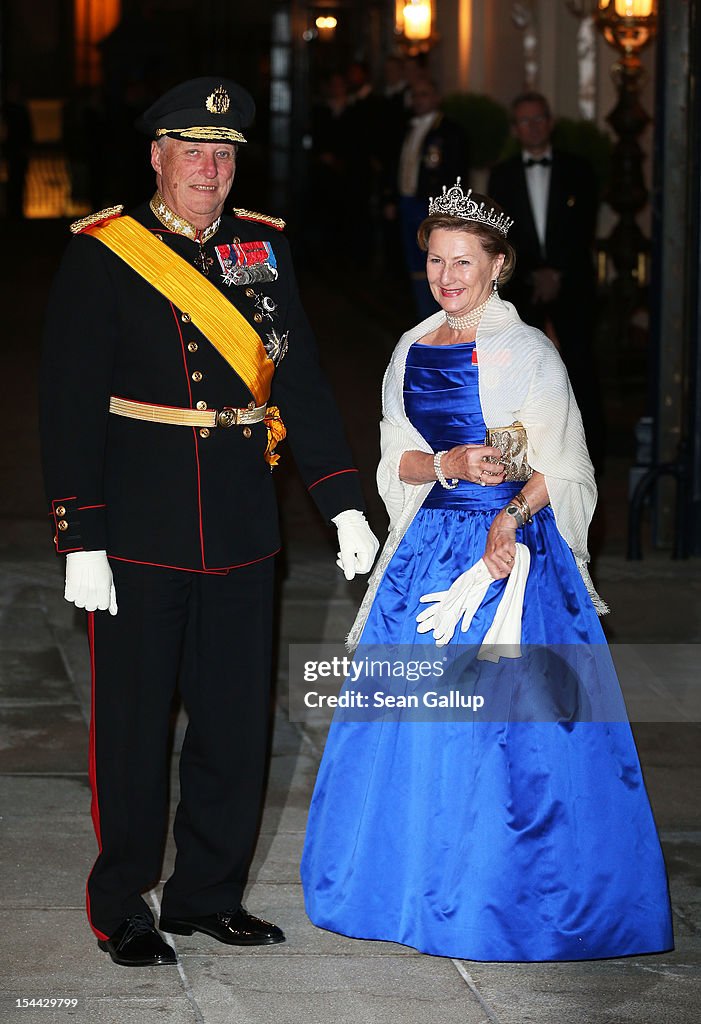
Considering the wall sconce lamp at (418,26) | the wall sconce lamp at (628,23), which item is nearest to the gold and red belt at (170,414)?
the wall sconce lamp at (628,23)

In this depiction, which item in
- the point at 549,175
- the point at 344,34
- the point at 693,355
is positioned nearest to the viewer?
the point at 693,355

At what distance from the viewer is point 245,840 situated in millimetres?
4121

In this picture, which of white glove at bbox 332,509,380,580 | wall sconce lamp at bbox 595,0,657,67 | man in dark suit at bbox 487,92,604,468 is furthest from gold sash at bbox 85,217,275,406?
wall sconce lamp at bbox 595,0,657,67

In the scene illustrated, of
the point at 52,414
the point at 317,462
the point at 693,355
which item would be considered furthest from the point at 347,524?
the point at 693,355

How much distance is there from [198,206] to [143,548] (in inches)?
30.1

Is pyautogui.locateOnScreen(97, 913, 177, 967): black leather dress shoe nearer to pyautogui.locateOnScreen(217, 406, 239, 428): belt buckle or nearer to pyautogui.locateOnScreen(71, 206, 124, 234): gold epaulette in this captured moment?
pyautogui.locateOnScreen(217, 406, 239, 428): belt buckle

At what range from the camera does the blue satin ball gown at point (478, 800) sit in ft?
12.9

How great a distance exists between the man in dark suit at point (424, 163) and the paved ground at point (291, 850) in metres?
3.15

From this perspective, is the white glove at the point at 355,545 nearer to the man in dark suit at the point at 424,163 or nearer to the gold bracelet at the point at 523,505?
the gold bracelet at the point at 523,505

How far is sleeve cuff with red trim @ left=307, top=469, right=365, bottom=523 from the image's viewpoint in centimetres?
418

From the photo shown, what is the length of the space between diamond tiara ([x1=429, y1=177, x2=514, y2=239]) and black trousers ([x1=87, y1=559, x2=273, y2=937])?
3.01 feet

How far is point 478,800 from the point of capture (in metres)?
3.95

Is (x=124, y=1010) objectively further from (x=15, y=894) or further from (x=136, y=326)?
(x=136, y=326)

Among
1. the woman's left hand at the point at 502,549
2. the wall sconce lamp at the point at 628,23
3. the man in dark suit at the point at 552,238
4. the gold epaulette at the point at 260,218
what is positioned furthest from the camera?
the wall sconce lamp at the point at 628,23
